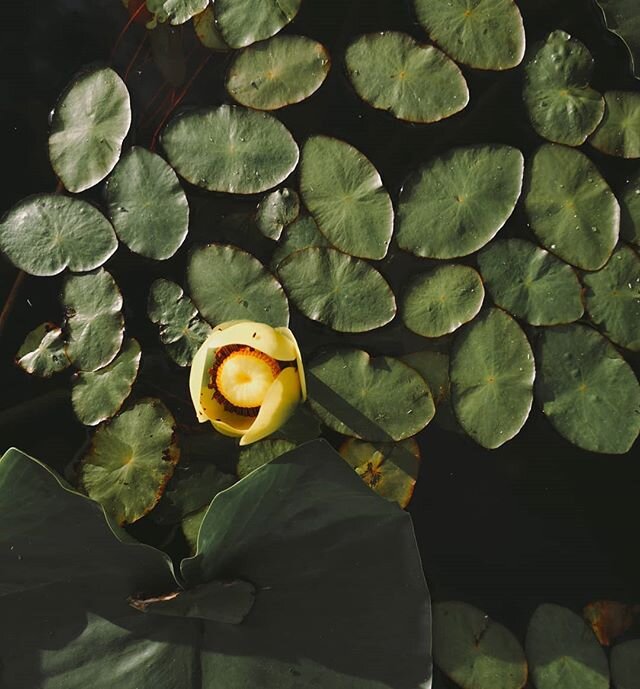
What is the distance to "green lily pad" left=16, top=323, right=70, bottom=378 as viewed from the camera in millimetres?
1863

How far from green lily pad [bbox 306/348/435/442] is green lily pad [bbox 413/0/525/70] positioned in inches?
29.2

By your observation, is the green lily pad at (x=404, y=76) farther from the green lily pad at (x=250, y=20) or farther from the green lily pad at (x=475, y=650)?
the green lily pad at (x=475, y=650)

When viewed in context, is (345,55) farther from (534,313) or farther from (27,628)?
(27,628)

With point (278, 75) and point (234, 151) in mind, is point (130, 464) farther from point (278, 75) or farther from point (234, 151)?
point (278, 75)

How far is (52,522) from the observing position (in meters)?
1.62

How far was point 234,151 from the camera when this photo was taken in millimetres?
1851

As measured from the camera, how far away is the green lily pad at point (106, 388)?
1834 millimetres

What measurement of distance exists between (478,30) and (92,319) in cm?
112

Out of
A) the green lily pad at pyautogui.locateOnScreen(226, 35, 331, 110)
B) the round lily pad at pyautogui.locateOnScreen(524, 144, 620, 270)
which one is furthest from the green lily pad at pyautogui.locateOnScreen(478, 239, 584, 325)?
the green lily pad at pyautogui.locateOnScreen(226, 35, 331, 110)

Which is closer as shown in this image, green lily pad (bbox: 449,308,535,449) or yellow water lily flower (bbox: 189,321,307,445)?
yellow water lily flower (bbox: 189,321,307,445)

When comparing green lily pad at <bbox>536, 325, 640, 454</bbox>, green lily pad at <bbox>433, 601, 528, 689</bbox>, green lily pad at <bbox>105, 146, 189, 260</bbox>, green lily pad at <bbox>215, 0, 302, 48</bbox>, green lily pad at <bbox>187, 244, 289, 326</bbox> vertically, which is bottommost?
green lily pad at <bbox>433, 601, 528, 689</bbox>

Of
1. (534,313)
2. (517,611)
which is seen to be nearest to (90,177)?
(534,313)

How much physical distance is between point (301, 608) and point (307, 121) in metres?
1.12

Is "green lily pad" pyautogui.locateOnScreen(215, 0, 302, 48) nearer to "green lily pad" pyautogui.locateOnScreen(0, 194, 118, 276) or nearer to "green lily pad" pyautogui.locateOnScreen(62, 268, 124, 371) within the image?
"green lily pad" pyautogui.locateOnScreen(0, 194, 118, 276)
